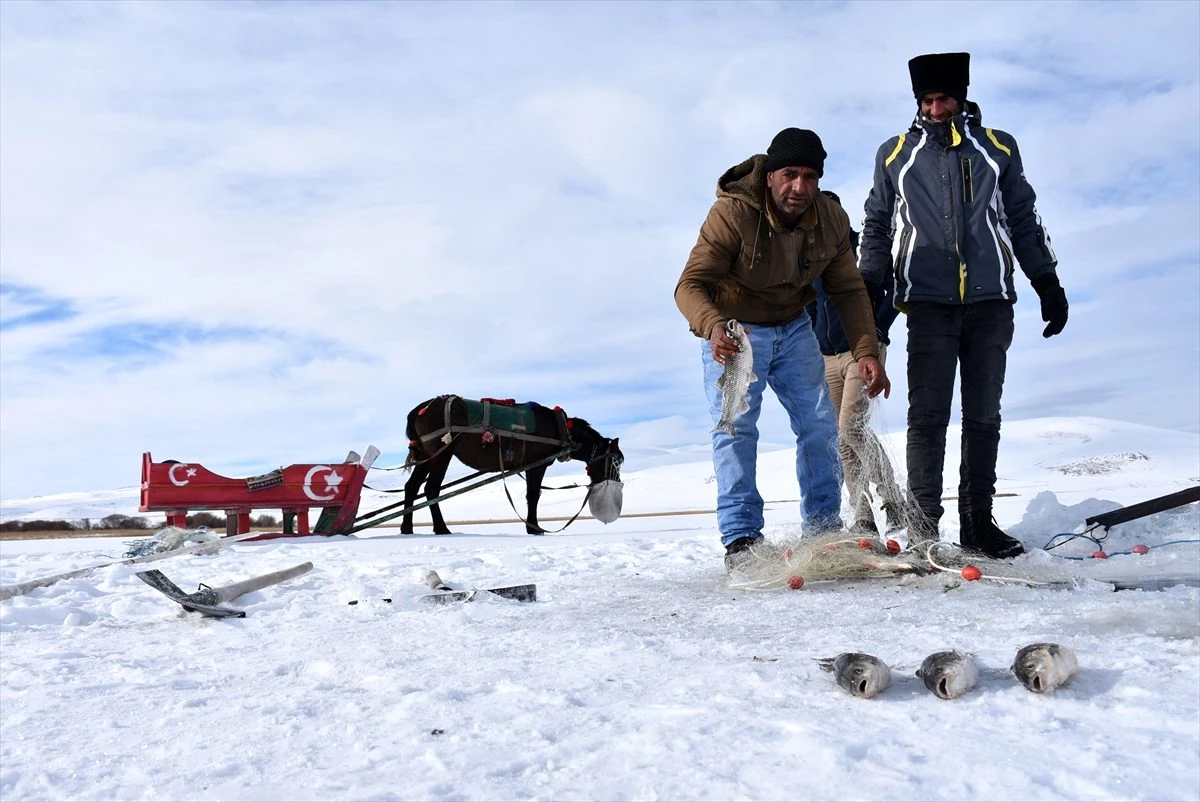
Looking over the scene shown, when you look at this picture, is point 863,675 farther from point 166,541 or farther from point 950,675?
point 166,541

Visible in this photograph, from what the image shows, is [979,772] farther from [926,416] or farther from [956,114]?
[956,114]

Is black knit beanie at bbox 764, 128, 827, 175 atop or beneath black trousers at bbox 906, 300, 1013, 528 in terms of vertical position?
atop

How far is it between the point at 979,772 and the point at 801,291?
9.52 feet

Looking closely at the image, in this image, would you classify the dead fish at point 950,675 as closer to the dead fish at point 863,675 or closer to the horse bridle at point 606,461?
the dead fish at point 863,675

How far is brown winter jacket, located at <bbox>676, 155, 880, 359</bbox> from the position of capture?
→ 376cm

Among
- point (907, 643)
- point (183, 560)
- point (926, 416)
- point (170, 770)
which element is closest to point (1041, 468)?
point (926, 416)

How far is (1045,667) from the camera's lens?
1597 millimetres

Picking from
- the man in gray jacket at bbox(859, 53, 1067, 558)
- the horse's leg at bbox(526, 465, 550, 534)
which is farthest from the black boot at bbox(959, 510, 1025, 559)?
the horse's leg at bbox(526, 465, 550, 534)

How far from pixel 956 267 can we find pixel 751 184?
38.1 inches

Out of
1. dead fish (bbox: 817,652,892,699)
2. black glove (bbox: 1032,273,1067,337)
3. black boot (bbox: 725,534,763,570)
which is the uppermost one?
black glove (bbox: 1032,273,1067,337)

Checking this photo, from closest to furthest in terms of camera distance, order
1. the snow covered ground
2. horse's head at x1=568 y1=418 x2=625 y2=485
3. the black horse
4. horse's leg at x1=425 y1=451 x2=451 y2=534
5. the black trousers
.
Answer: the snow covered ground
the black trousers
the black horse
horse's leg at x1=425 y1=451 x2=451 y2=534
horse's head at x1=568 y1=418 x2=625 y2=485

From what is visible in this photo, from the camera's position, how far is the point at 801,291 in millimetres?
4035

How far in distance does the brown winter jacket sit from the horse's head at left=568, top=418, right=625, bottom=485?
471 centimetres

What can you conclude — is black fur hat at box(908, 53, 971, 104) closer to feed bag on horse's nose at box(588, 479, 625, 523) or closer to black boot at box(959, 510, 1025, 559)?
black boot at box(959, 510, 1025, 559)
